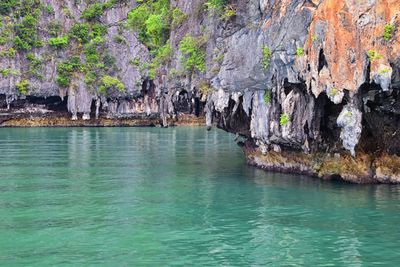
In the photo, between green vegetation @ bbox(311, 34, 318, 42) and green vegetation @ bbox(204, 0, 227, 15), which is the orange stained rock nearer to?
green vegetation @ bbox(311, 34, 318, 42)

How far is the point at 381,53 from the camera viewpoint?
2000 centimetres

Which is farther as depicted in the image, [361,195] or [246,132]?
[246,132]

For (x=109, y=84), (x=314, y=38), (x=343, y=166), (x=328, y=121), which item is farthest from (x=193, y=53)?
(x=109, y=84)

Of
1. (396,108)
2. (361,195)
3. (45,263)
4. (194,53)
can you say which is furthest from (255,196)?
(194,53)

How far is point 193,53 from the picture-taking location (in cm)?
3409

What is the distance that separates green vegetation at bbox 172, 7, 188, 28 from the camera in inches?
1539

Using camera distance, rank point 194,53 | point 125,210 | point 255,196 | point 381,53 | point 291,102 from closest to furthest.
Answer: point 125,210
point 381,53
point 255,196
point 291,102
point 194,53

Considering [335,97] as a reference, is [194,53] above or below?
above

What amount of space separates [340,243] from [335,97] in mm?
7802

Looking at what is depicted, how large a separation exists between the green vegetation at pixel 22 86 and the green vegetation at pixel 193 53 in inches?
1777

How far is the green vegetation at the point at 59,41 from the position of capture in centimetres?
7831

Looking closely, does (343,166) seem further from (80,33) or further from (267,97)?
(80,33)

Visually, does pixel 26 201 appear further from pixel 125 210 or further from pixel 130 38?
pixel 130 38

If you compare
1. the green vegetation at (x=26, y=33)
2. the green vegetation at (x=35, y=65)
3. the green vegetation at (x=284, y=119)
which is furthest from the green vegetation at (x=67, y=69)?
the green vegetation at (x=284, y=119)
